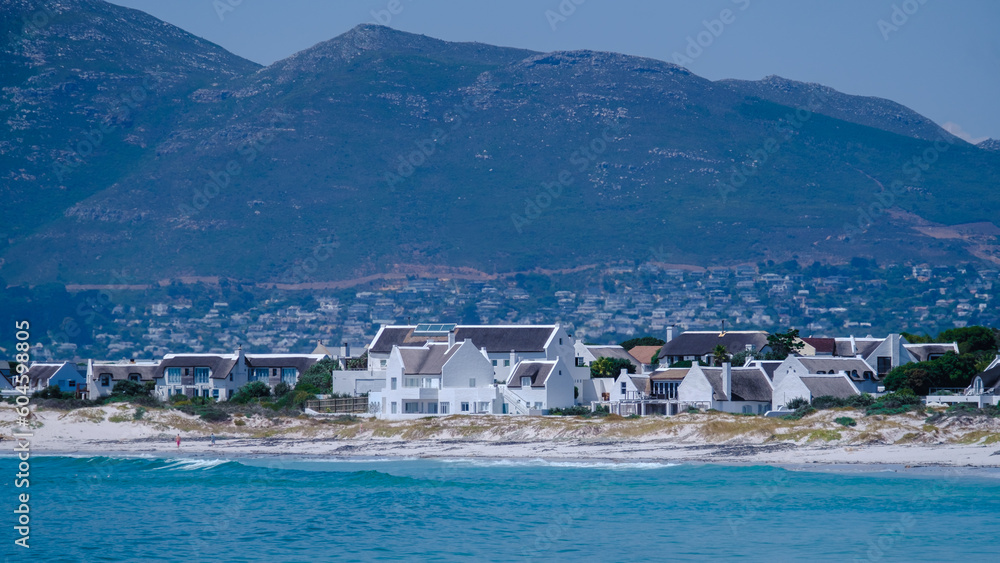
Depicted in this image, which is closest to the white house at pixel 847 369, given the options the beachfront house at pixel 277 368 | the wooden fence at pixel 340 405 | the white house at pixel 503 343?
the white house at pixel 503 343

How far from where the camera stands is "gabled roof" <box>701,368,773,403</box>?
219 ft

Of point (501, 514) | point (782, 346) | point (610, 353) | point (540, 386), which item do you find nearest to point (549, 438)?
point (540, 386)

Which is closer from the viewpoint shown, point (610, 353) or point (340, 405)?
point (340, 405)

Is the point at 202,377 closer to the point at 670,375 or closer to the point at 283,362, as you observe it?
the point at 283,362

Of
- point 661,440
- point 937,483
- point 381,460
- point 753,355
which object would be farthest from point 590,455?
point 753,355

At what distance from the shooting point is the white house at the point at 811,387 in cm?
6494

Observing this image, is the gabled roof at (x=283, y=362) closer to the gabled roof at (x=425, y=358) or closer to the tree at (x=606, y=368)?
the gabled roof at (x=425, y=358)

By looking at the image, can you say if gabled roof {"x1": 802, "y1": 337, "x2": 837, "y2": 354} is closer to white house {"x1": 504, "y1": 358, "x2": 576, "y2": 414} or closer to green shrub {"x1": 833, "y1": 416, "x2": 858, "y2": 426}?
white house {"x1": 504, "y1": 358, "x2": 576, "y2": 414}

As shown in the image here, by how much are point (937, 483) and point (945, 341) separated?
159ft

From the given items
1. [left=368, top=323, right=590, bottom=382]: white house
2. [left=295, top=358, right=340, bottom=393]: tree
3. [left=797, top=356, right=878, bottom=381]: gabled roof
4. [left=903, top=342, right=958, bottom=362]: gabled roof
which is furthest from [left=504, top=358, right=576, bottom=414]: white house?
[left=903, top=342, right=958, bottom=362]: gabled roof

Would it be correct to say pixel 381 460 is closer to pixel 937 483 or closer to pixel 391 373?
pixel 391 373

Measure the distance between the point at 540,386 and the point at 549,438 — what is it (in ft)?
34.6

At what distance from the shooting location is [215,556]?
34.1 metres

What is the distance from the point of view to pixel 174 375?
8969 cm
